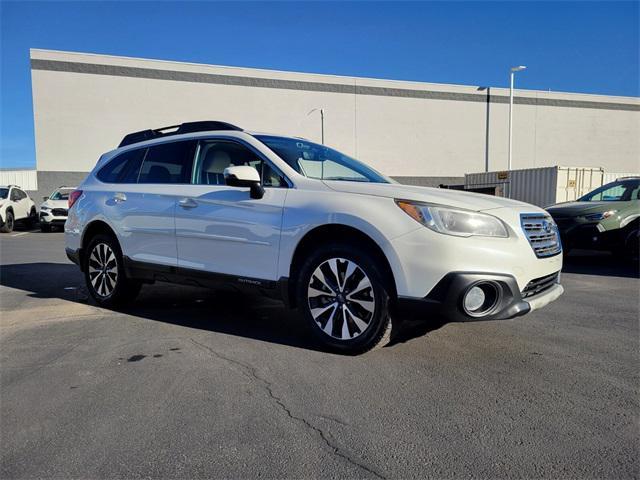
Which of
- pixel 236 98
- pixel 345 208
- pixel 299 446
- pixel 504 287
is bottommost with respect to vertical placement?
pixel 299 446

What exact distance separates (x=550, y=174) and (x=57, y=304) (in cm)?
1681

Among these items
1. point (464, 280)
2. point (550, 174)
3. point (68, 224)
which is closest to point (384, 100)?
point (550, 174)

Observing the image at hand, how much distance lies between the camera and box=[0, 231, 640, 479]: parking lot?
2.36 metres

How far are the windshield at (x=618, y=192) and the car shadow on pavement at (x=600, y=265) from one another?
117 centimetres

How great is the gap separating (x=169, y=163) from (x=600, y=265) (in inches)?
307

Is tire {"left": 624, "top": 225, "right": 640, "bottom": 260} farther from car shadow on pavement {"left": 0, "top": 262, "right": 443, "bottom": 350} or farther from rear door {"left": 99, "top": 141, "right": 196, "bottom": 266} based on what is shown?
rear door {"left": 99, "top": 141, "right": 196, "bottom": 266}

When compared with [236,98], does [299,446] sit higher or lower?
lower

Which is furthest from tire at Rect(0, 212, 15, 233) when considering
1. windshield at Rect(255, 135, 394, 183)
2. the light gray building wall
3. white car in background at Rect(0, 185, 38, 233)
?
windshield at Rect(255, 135, 394, 183)

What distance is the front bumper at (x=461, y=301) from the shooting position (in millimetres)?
3275

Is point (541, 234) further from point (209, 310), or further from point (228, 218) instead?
point (209, 310)

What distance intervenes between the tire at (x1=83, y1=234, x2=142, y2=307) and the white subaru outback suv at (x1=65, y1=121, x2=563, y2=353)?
2cm

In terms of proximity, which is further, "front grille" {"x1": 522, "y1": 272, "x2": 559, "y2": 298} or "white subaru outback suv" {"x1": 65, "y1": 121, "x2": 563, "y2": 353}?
"front grille" {"x1": 522, "y1": 272, "x2": 559, "y2": 298}

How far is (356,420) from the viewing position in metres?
2.76

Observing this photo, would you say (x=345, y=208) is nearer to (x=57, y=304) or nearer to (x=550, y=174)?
(x=57, y=304)
